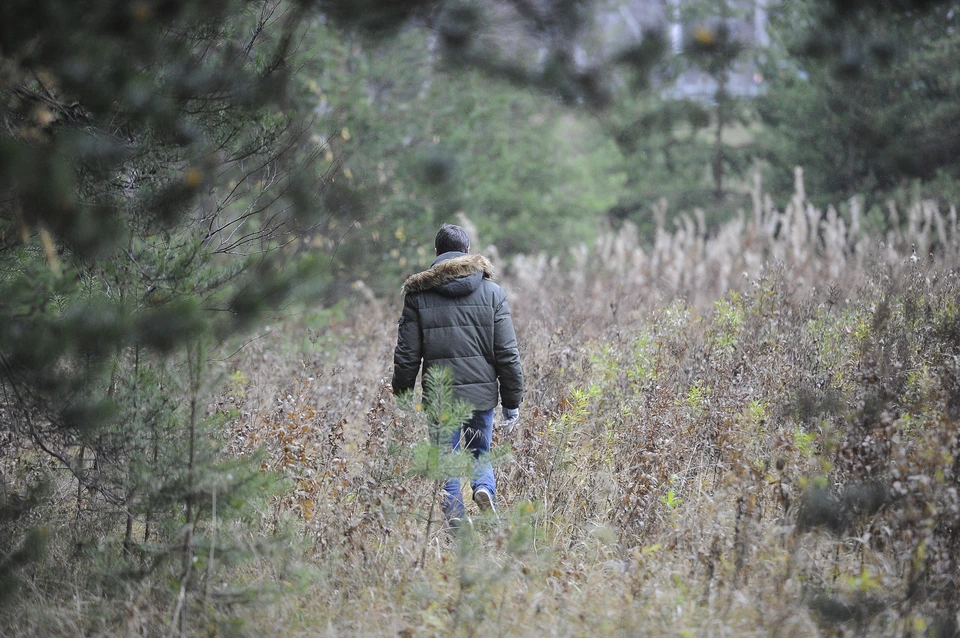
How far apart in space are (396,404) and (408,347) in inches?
20.6

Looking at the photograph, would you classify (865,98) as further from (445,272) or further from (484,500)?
(484,500)

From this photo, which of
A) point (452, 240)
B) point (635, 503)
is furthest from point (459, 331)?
point (635, 503)

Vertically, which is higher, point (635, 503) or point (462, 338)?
point (462, 338)

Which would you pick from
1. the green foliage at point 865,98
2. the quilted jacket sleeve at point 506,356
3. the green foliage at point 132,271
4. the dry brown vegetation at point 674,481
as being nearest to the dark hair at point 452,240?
the quilted jacket sleeve at point 506,356

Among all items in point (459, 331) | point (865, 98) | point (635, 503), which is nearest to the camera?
point (635, 503)

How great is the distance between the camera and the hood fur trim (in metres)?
4.39

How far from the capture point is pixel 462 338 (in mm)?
4469

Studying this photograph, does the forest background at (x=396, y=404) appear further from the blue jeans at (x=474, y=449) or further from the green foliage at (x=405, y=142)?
the green foliage at (x=405, y=142)

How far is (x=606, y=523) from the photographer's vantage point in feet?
14.7

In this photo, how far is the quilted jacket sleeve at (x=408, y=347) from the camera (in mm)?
4504

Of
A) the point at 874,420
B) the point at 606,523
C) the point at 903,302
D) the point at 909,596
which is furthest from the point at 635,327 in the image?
the point at 909,596

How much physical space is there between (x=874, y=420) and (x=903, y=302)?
2082 millimetres

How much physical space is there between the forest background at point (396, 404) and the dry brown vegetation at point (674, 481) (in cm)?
3

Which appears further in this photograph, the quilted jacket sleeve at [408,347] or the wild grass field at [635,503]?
the quilted jacket sleeve at [408,347]
